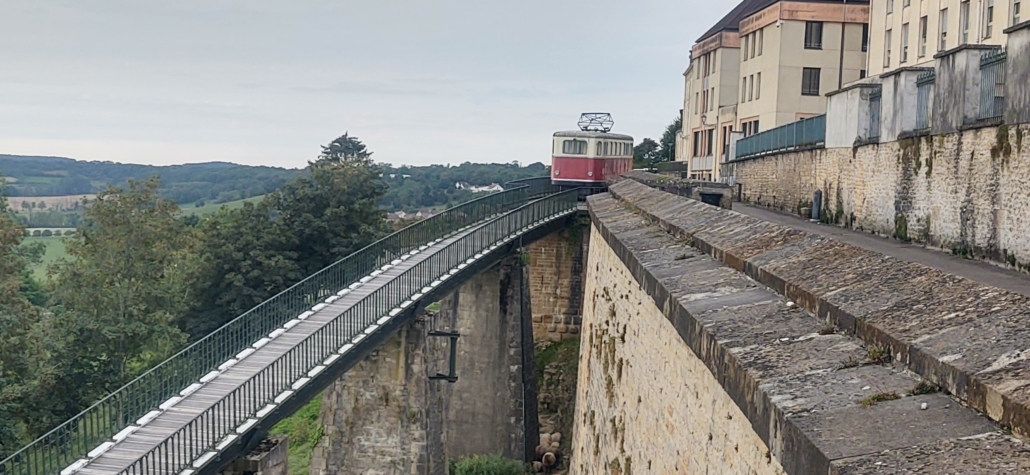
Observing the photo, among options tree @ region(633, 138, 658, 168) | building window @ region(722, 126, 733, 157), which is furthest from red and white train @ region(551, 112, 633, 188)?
tree @ region(633, 138, 658, 168)

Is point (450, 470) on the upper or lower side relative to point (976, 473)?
lower

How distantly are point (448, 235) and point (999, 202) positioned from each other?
20978 millimetres

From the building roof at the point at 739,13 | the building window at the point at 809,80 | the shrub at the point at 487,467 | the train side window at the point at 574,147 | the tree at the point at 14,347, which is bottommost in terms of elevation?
the shrub at the point at 487,467

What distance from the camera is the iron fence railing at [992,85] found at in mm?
9070

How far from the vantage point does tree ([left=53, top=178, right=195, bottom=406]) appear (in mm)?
33219

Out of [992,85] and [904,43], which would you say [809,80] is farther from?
[992,85]

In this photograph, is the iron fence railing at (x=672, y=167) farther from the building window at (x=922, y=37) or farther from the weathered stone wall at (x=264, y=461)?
the weathered stone wall at (x=264, y=461)

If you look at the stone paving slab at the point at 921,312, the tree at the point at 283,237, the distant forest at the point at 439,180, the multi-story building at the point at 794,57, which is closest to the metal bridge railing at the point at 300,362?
the stone paving slab at the point at 921,312

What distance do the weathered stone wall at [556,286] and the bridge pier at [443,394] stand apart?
1.91 metres

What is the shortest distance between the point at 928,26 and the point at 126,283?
91.3 ft

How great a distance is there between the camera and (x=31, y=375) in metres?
27.8

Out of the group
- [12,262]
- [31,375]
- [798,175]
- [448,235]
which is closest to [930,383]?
[798,175]

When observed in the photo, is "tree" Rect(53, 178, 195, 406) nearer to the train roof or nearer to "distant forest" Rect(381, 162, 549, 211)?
the train roof

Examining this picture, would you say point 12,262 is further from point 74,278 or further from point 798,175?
point 798,175
